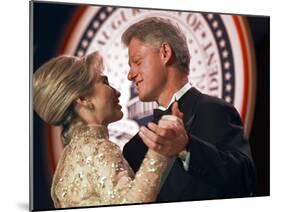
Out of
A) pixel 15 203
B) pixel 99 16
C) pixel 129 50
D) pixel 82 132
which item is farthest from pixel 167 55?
pixel 15 203

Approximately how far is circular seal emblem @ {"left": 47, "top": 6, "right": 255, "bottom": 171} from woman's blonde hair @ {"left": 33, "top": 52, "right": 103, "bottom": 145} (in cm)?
6

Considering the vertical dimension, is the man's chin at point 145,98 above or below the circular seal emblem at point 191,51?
below

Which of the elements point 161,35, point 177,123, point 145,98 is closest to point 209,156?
point 177,123

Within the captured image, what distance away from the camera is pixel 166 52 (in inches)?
133

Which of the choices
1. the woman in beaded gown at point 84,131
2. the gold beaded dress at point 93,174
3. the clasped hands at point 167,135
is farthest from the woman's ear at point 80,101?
the clasped hands at point 167,135

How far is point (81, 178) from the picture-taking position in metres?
3.23

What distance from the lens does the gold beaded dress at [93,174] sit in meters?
3.23

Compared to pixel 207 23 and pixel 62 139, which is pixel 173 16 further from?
pixel 62 139

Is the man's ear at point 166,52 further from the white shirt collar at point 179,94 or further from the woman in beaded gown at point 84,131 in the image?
the woman in beaded gown at point 84,131

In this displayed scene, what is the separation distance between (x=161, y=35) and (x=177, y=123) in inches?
20.1

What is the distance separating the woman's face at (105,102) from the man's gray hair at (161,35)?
0.27m

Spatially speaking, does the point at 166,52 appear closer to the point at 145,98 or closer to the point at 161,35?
the point at 161,35

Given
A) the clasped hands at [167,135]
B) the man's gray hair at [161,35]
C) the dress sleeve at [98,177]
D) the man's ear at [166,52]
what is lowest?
the dress sleeve at [98,177]

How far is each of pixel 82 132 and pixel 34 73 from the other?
413 millimetres
